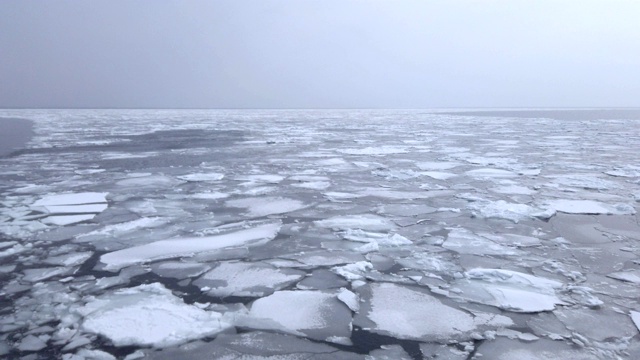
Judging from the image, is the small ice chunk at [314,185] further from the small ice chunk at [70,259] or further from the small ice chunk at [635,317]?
the small ice chunk at [635,317]

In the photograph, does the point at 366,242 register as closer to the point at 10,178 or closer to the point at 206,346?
the point at 206,346

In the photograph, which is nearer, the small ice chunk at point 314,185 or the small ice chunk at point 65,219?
the small ice chunk at point 65,219

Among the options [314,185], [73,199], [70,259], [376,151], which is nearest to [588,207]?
[314,185]

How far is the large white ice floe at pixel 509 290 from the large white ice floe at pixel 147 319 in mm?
1120

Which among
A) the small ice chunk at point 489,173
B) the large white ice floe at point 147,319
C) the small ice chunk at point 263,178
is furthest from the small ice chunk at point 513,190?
the large white ice floe at point 147,319

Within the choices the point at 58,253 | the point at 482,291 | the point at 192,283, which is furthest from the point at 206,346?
the point at 58,253

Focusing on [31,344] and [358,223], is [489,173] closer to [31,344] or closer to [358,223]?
[358,223]

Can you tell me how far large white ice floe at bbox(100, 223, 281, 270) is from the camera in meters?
2.51

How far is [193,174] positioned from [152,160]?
1708 mm

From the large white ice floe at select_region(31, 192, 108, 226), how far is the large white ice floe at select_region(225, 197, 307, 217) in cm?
109

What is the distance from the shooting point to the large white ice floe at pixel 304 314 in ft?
5.68

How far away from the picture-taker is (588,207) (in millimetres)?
3619

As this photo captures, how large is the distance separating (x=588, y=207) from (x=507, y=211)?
0.72 m

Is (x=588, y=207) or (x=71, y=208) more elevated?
(x=588, y=207)
